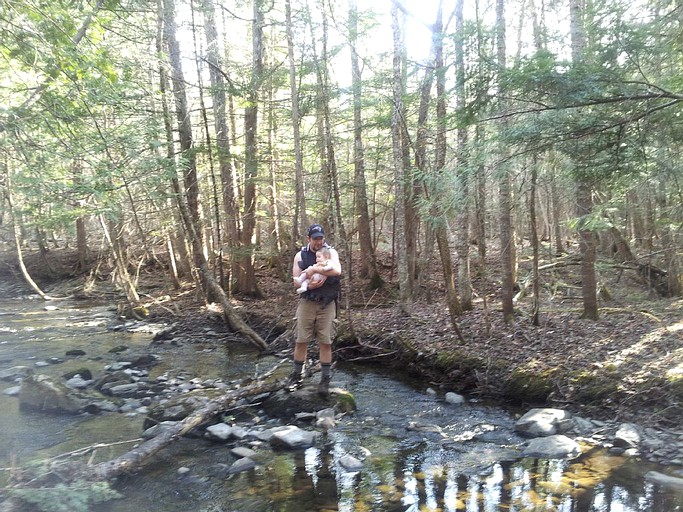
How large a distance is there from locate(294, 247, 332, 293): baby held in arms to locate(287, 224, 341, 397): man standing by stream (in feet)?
0.10

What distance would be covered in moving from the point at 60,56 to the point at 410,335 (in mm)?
7268

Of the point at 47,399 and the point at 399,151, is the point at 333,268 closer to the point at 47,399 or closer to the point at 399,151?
the point at 47,399

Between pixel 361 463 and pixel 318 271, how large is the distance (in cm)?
255

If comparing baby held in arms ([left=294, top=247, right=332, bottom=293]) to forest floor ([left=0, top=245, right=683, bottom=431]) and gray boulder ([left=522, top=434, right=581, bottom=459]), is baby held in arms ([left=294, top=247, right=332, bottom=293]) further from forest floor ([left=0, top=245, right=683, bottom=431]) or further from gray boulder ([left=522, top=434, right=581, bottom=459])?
gray boulder ([left=522, top=434, right=581, bottom=459])

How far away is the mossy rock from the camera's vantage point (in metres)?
7.02

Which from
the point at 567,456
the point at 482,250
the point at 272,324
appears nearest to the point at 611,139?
the point at 567,456

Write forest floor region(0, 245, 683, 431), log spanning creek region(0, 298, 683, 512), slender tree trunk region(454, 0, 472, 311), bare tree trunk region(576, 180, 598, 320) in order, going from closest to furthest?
log spanning creek region(0, 298, 683, 512) → slender tree trunk region(454, 0, 472, 311) → forest floor region(0, 245, 683, 431) → bare tree trunk region(576, 180, 598, 320)

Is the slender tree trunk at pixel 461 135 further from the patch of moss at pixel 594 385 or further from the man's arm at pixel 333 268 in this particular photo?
the patch of moss at pixel 594 385

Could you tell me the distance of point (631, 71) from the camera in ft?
18.3

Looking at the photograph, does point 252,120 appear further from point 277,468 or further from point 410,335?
point 277,468

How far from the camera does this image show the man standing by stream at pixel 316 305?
6.83 m

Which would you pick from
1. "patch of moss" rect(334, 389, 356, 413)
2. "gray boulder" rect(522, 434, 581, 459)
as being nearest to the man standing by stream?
"patch of moss" rect(334, 389, 356, 413)

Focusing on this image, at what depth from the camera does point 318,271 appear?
22.1ft

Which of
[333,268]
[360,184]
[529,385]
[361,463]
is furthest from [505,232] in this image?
[360,184]
